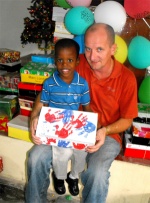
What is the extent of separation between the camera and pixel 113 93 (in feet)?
4.71

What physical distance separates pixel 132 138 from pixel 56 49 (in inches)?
28.4

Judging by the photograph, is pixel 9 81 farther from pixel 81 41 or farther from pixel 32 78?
pixel 81 41

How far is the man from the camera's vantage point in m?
1.27

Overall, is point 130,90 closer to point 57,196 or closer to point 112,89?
point 112,89

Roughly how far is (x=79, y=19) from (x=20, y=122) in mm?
837

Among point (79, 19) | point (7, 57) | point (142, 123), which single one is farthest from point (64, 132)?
point (7, 57)

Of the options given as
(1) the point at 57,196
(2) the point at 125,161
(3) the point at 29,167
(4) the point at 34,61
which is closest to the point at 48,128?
(3) the point at 29,167

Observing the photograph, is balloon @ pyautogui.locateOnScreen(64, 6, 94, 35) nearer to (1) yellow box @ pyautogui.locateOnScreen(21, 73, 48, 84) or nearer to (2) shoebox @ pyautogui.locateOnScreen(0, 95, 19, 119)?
(1) yellow box @ pyautogui.locateOnScreen(21, 73, 48, 84)

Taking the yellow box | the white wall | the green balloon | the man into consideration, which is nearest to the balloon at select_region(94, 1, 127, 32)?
the man

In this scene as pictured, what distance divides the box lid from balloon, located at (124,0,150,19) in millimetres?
1068

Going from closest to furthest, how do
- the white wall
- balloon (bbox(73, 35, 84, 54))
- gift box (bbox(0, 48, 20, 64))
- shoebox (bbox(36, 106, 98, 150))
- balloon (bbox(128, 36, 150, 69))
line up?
shoebox (bbox(36, 106, 98, 150)) → balloon (bbox(128, 36, 150, 69)) → balloon (bbox(73, 35, 84, 54)) → gift box (bbox(0, 48, 20, 64)) → the white wall

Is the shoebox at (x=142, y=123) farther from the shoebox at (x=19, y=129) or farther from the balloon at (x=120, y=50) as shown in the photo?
the shoebox at (x=19, y=129)

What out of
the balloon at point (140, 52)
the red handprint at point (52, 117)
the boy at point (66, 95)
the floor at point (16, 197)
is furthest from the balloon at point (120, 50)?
the floor at point (16, 197)

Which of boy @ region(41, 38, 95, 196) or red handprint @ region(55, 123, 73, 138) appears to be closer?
red handprint @ region(55, 123, 73, 138)
